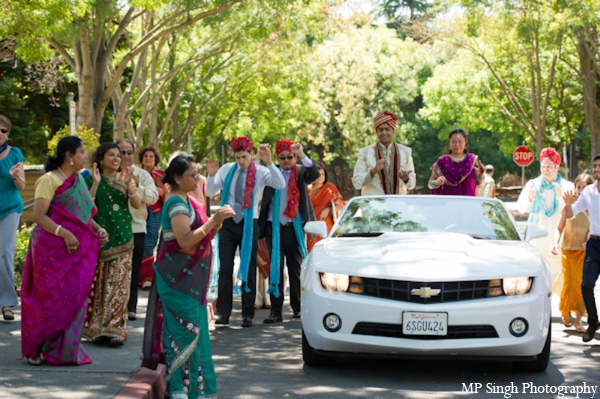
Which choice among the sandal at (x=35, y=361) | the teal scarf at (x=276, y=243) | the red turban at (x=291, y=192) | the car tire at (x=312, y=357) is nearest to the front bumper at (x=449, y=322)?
the car tire at (x=312, y=357)

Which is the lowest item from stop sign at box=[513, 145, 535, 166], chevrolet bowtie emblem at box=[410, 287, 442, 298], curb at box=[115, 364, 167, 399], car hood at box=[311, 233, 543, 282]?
curb at box=[115, 364, 167, 399]

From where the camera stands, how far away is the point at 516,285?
6801 millimetres

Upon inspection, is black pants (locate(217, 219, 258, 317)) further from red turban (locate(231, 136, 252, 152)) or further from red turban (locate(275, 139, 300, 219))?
red turban (locate(231, 136, 252, 152))

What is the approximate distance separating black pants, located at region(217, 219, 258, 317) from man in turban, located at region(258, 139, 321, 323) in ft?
1.61

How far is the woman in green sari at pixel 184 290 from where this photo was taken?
5.73m

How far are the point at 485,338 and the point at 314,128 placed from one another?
51.1 m

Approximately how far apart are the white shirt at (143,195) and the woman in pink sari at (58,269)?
65.5 inches

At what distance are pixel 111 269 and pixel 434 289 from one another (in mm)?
3017

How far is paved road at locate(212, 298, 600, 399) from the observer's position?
21.1 feet

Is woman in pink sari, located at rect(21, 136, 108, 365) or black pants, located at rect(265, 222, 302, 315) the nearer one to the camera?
woman in pink sari, located at rect(21, 136, 108, 365)

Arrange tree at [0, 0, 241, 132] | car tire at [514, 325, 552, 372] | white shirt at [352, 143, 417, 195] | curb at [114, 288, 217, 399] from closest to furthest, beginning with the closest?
curb at [114, 288, 217, 399] < car tire at [514, 325, 552, 372] < white shirt at [352, 143, 417, 195] < tree at [0, 0, 241, 132]

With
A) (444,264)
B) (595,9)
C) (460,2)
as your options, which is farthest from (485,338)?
(460,2)

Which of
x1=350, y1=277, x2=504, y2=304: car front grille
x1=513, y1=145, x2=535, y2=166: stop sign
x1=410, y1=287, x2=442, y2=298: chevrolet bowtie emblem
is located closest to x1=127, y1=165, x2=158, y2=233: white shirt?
x1=350, y1=277, x2=504, y2=304: car front grille

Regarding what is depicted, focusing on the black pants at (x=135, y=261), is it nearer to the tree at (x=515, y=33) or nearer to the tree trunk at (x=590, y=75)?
the tree at (x=515, y=33)
